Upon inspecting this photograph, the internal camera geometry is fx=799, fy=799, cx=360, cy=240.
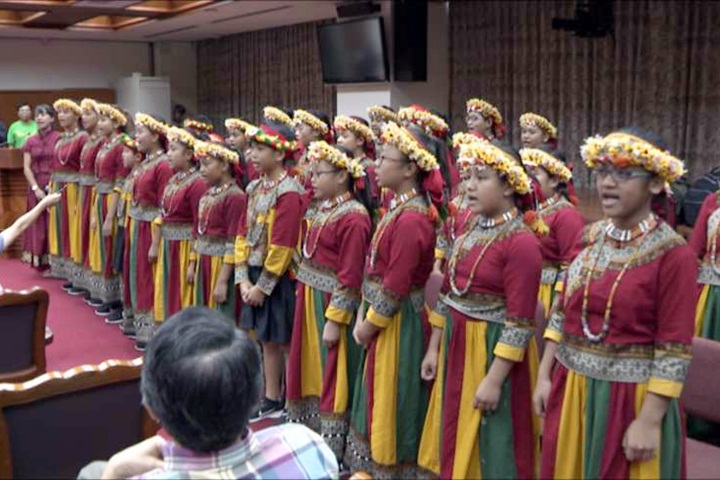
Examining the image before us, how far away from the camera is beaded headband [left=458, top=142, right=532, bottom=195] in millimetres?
2486

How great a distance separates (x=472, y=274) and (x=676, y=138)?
5523 millimetres

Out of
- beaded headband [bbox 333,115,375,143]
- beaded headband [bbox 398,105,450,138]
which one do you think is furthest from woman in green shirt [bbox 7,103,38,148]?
beaded headband [bbox 333,115,375,143]

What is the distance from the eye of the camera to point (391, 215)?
2.89m

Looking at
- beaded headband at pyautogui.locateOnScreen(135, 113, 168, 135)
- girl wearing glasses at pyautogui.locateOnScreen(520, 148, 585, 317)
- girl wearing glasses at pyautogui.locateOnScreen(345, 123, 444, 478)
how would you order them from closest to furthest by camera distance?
1. girl wearing glasses at pyautogui.locateOnScreen(345, 123, 444, 478)
2. girl wearing glasses at pyautogui.locateOnScreen(520, 148, 585, 317)
3. beaded headband at pyautogui.locateOnScreen(135, 113, 168, 135)

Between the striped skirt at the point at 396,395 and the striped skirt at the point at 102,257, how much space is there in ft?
10.3

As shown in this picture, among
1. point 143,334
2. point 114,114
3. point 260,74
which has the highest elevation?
point 260,74

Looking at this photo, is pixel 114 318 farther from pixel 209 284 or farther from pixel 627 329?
pixel 627 329

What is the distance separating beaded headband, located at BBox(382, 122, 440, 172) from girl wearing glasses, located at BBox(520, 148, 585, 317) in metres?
0.77

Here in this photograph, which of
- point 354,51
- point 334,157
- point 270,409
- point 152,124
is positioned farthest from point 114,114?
point 354,51

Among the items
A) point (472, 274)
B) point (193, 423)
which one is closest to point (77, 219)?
point (472, 274)

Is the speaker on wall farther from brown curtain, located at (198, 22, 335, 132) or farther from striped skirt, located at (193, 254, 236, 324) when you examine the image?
striped skirt, located at (193, 254, 236, 324)

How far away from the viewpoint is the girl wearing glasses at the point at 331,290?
3119mm

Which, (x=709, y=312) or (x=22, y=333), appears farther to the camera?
(x=709, y=312)

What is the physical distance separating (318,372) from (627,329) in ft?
5.47
